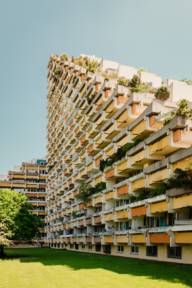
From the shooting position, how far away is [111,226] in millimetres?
52219

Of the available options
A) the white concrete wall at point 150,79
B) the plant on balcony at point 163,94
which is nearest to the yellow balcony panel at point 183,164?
the plant on balcony at point 163,94

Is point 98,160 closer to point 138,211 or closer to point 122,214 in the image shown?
point 122,214

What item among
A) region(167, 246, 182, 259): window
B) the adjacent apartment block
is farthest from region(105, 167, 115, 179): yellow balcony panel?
region(167, 246, 182, 259): window

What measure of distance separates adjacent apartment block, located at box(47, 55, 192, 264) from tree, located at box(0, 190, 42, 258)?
28.2 feet

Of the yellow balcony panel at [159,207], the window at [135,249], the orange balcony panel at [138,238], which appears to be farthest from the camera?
the window at [135,249]

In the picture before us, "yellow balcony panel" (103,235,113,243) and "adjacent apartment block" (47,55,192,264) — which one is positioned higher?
"adjacent apartment block" (47,55,192,264)

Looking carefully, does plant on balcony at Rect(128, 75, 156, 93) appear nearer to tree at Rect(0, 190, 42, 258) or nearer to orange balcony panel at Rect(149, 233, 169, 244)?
orange balcony panel at Rect(149, 233, 169, 244)

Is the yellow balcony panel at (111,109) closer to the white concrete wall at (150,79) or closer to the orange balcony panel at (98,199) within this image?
the white concrete wall at (150,79)

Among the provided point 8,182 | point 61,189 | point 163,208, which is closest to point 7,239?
point 163,208

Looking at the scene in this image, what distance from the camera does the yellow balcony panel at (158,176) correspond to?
35.3 m

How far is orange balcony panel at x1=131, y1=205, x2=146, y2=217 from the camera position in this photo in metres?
40.2

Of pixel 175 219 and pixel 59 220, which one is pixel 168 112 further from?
pixel 59 220

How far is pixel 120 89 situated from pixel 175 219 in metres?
20.3

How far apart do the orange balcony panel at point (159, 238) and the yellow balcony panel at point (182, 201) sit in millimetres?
3549
